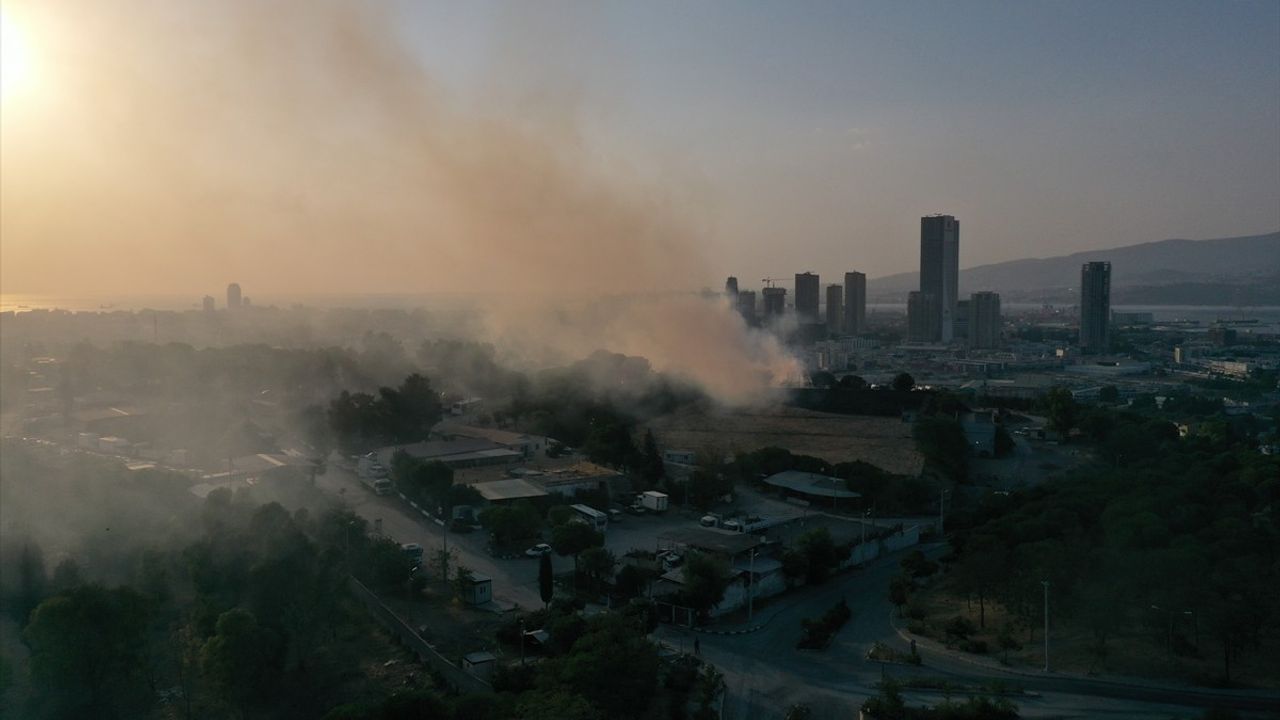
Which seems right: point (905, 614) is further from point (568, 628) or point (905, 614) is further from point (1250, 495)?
point (1250, 495)

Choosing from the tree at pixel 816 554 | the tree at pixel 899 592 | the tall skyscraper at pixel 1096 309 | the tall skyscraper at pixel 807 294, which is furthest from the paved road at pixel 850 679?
the tall skyscraper at pixel 807 294

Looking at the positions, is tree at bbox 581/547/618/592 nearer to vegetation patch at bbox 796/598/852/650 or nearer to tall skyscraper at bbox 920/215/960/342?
vegetation patch at bbox 796/598/852/650

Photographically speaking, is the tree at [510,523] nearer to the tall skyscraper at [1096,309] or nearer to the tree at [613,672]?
the tree at [613,672]

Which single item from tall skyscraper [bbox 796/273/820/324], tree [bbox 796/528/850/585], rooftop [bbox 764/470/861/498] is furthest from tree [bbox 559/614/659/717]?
tall skyscraper [bbox 796/273/820/324]

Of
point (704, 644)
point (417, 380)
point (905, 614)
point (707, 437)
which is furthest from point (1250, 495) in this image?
point (417, 380)

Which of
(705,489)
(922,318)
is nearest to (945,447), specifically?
(705,489)

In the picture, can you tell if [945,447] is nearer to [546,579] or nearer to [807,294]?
[546,579]
